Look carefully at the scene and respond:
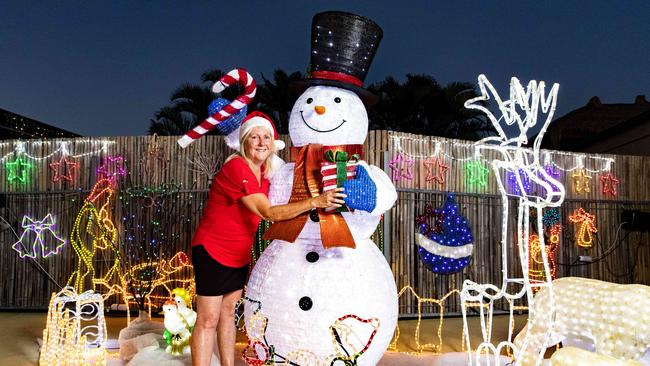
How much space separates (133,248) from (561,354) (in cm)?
586

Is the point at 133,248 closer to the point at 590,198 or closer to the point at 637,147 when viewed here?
the point at 590,198

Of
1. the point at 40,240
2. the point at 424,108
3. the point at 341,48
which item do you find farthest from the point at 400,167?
the point at 424,108

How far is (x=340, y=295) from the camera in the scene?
3.01 metres

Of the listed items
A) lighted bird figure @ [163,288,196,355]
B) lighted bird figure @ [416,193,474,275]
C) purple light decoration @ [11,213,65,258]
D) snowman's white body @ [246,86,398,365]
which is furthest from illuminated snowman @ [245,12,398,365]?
purple light decoration @ [11,213,65,258]

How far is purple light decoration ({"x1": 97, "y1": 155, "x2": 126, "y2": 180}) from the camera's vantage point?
720 centimetres

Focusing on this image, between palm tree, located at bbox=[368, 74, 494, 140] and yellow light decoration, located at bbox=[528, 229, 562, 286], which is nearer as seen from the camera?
yellow light decoration, located at bbox=[528, 229, 562, 286]

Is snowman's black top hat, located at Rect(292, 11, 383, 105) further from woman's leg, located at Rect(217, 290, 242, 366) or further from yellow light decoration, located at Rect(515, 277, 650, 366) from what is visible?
yellow light decoration, located at Rect(515, 277, 650, 366)

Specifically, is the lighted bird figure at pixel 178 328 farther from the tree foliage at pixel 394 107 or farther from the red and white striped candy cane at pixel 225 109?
the tree foliage at pixel 394 107

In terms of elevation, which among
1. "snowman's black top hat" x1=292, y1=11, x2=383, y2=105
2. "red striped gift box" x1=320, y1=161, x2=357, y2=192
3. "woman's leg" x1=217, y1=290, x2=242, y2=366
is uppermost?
"snowman's black top hat" x1=292, y1=11, x2=383, y2=105

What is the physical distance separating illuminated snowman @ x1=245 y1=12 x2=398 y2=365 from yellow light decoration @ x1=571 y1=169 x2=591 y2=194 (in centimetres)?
572

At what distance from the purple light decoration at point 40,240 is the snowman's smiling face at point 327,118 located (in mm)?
5187

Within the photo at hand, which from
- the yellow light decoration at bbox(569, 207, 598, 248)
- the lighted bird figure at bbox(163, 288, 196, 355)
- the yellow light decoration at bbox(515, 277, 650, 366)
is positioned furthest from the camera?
the yellow light decoration at bbox(569, 207, 598, 248)

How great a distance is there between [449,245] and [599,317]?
348 cm

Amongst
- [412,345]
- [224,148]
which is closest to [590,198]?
[412,345]
